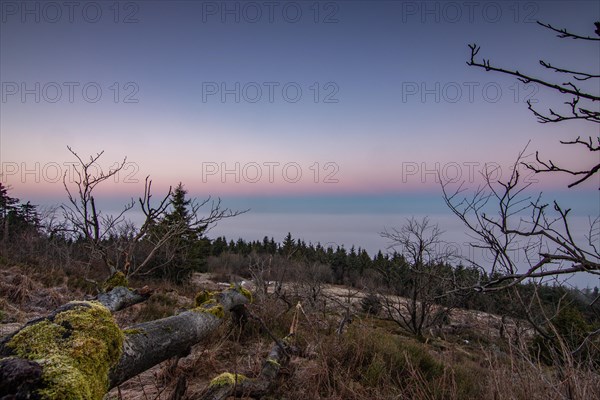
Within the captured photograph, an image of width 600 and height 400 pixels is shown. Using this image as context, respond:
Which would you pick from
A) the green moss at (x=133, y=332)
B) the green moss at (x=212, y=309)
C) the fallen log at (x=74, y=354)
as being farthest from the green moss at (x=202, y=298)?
the green moss at (x=133, y=332)

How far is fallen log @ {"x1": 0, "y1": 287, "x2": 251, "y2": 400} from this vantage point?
1353 mm

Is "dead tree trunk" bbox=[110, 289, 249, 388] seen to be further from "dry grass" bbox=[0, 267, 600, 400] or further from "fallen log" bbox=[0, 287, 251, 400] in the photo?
"dry grass" bbox=[0, 267, 600, 400]

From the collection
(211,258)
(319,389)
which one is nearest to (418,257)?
(319,389)

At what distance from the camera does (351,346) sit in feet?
16.0

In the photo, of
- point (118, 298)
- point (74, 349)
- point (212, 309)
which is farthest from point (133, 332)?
point (212, 309)

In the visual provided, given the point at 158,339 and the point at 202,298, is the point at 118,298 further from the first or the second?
the point at 202,298

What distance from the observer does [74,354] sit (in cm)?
160

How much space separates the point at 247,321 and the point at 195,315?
298 centimetres

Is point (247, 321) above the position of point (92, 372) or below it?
below

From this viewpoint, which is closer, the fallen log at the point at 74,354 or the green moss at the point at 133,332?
the fallen log at the point at 74,354

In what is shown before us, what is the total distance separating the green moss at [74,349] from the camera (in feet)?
4.73

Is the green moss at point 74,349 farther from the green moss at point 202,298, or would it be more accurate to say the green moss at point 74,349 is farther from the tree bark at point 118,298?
the green moss at point 202,298

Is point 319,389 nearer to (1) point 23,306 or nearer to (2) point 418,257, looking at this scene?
(1) point 23,306

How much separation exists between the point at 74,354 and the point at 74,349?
0.10 feet
